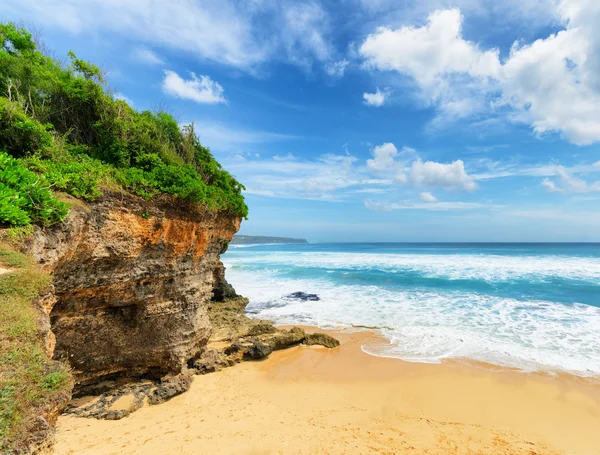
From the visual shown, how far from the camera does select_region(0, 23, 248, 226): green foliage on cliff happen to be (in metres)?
6.20

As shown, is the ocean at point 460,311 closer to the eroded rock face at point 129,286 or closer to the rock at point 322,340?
the rock at point 322,340

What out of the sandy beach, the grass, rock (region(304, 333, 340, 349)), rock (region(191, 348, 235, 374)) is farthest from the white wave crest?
the grass

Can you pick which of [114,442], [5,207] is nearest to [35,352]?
[5,207]

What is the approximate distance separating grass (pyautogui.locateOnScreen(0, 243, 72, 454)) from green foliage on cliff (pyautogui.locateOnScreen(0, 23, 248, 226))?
116 inches

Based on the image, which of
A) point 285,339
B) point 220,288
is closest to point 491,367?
point 285,339

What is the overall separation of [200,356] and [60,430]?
3876 mm

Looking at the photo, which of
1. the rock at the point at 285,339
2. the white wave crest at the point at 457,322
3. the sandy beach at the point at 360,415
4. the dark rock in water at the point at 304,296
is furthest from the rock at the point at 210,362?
the dark rock in water at the point at 304,296

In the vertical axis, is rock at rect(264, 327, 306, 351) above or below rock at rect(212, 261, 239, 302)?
below

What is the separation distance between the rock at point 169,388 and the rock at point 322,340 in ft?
16.5

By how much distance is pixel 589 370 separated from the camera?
9336 millimetres

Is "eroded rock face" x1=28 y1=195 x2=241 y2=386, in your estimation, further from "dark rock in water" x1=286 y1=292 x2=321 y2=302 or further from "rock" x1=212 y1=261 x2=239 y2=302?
"dark rock in water" x1=286 y1=292 x2=321 y2=302

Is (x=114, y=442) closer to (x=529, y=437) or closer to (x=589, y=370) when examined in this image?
(x=529, y=437)

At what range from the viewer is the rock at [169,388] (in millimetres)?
7594

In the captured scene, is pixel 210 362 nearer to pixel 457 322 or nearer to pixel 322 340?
pixel 322 340
